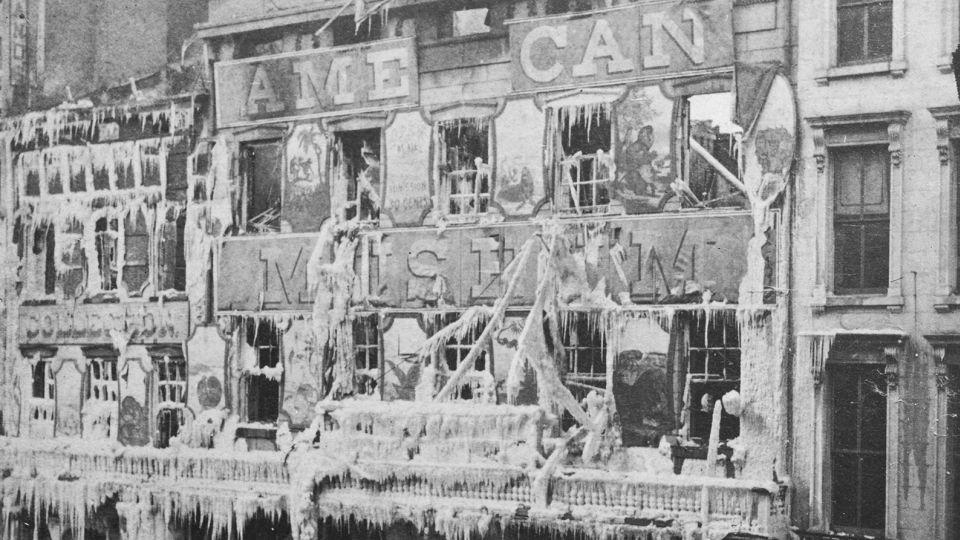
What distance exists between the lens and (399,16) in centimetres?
1758

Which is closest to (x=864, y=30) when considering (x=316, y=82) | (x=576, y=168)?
(x=576, y=168)

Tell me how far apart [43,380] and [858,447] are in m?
14.2

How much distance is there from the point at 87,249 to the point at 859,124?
43.8ft

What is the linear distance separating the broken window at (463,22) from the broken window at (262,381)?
5.71m

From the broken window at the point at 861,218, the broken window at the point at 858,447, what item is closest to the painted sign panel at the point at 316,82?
the broken window at the point at 861,218

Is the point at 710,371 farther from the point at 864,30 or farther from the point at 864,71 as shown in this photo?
the point at 864,30

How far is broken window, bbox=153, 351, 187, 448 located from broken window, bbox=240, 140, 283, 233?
2769 millimetres

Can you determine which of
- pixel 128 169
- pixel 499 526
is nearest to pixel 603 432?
pixel 499 526

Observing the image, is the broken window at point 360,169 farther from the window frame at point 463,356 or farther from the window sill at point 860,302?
the window sill at point 860,302

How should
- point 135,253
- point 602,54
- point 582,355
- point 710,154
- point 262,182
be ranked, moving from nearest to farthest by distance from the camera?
point 710,154, point 602,54, point 582,355, point 262,182, point 135,253

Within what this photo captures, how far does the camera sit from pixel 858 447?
14.3m

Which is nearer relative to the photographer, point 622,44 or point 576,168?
point 622,44

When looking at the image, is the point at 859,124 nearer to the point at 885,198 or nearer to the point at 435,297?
the point at 885,198

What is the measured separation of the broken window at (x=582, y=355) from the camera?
16062 millimetres
